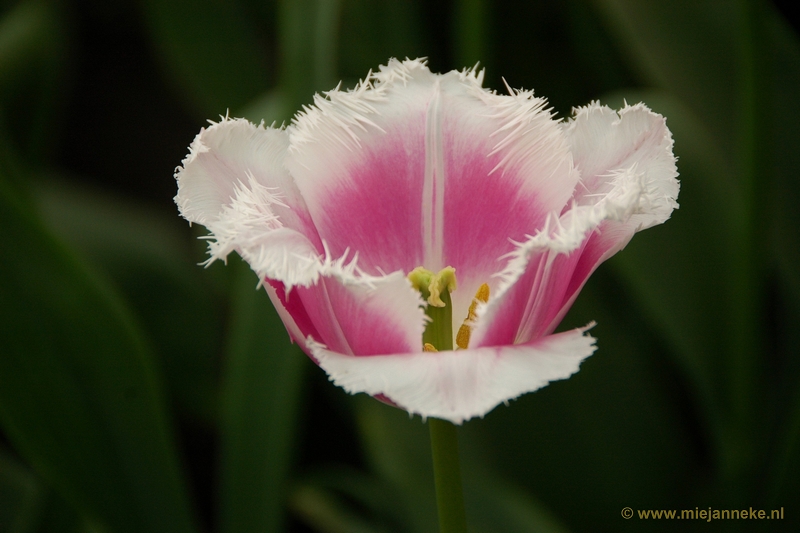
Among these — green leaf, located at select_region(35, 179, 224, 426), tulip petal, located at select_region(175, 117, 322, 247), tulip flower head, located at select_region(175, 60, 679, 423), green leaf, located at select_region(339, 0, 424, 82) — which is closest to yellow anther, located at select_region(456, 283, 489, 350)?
tulip flower head, located at select_region(175, 60, 679, 423)

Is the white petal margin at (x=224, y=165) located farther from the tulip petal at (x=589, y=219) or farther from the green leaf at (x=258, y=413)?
the green leaf at (x=258, y=413)

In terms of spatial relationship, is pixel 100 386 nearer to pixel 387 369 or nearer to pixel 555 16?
pixel 387 369

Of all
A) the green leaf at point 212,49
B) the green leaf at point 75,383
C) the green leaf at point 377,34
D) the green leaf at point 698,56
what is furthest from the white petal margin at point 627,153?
the green leaf at point 212,49

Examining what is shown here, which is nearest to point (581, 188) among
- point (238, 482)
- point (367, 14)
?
point (238, 482)

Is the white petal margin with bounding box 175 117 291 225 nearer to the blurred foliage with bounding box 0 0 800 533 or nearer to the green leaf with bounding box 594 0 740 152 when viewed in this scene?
the blurred foliage with bounding box 0 0 800 533

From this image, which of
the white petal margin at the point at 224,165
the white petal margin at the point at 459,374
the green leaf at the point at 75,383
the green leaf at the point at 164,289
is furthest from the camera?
the green leaf at the point at 164,289

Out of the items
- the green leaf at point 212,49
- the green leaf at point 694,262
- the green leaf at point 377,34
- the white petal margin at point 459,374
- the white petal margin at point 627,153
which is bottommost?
the white petal margin at point 459,374
